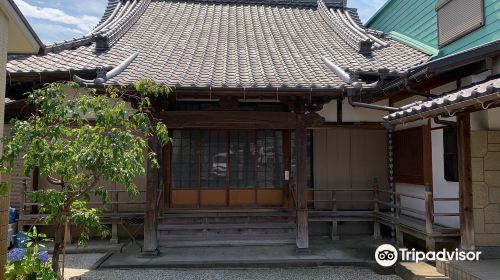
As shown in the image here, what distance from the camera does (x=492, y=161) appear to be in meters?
6.12

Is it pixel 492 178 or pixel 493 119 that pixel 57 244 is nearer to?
pixel 492 178

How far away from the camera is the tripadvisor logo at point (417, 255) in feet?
19.4

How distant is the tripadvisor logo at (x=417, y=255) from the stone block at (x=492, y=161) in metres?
1.39

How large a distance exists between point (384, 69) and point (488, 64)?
2298 mm

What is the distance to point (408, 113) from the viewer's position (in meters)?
5.66

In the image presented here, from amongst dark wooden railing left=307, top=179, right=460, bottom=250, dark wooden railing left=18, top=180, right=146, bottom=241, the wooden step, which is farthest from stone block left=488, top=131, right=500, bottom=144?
dark wooden railing left=18, top=180, right=146, bottom=241

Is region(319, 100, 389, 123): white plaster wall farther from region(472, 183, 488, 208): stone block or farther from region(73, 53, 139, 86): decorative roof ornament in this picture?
region(73, 53, 139, 86): decorative roof ornament

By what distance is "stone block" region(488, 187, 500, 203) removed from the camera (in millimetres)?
6094

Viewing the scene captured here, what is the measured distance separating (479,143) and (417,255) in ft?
7.50

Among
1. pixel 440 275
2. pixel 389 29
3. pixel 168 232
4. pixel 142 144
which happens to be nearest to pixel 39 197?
pixel 142 144

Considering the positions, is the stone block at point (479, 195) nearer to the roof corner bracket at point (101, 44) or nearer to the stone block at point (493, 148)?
the stone block at point (493, 148)

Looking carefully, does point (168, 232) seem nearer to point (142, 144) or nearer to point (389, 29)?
point (142, 144)

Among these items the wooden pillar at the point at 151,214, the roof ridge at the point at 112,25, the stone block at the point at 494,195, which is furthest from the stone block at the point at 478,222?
the roof ridge at the point at 112,25

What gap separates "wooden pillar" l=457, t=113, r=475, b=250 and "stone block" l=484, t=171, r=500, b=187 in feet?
1.02
